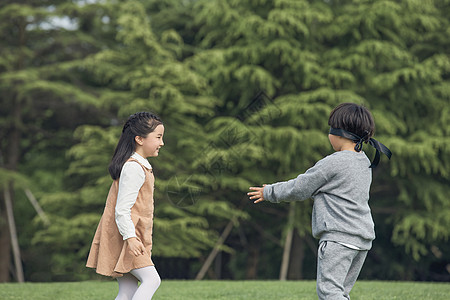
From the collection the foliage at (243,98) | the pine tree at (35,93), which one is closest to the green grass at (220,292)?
the foliage at (243,98)

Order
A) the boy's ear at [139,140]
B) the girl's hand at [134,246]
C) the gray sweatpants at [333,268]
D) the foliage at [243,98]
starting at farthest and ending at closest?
the foliage at [243,98] < the boy's ear at [139,140] < the girl's hand at [134,246] < the gray sweatpants at [333,268]

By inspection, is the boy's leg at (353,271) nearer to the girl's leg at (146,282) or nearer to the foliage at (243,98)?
the girl's leg at (146,282)

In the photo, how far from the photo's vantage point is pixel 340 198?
295 cm

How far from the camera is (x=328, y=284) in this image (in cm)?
289

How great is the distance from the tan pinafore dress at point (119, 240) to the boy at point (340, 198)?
663 mm

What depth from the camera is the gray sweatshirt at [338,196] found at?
2910mm

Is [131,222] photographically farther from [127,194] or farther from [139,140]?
[139,140]

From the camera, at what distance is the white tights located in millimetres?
3010

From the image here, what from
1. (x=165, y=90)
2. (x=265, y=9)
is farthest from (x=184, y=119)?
(x=265, y=9)

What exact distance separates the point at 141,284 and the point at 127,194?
49 centimetres

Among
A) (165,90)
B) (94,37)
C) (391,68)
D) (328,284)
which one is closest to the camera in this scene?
(328,284)

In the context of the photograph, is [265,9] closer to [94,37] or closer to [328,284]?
[94,37]

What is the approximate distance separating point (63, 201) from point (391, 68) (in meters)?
8.34

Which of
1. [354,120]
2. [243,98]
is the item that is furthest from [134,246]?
[243,98]
